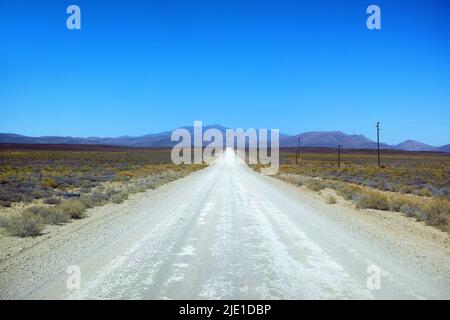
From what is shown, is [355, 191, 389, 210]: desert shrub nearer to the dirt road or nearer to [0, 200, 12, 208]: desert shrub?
the dirt road

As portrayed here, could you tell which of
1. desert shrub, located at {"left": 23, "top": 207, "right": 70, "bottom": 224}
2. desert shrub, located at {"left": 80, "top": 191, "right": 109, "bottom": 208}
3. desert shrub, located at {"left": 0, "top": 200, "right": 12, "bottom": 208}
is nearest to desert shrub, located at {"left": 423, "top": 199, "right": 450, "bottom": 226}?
desert shrub, located at {"left": 23, "top": 207, "right": 70, "bottom": 224}

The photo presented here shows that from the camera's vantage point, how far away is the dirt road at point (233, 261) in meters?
5.67

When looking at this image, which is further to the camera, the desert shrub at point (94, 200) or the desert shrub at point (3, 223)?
the desert shrub at point (94, 200)

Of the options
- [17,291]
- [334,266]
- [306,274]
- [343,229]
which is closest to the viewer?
[17,291]

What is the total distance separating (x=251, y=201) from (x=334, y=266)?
9969mm

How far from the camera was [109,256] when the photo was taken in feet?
25.5

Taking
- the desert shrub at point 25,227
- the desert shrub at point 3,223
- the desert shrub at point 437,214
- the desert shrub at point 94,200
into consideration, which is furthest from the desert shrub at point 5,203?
the desert shrub at point 437,214

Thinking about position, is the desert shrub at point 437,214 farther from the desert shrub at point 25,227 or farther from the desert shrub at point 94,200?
the desert shrub at point 94,200

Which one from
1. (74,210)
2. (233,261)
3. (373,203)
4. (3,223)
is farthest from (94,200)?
(233,261)

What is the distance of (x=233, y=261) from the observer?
727 cm

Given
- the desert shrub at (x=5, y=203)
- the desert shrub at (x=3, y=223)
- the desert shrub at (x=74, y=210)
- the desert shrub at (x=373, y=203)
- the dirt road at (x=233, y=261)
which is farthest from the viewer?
the desert shrub at (x=373, y=203)

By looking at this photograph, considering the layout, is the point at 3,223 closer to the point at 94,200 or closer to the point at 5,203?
the point at 5,203
